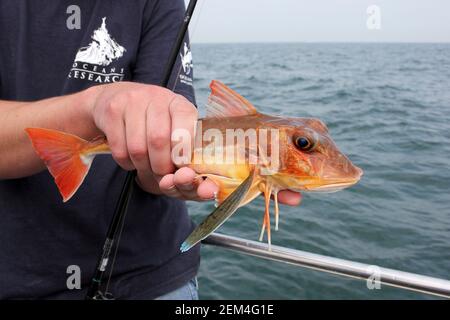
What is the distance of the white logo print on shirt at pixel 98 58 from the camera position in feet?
6.43

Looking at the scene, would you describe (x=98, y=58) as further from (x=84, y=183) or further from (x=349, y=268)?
(x=349, y=268)

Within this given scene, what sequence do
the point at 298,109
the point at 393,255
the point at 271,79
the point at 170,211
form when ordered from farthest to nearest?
the point at 271,79
the point at 298,109
the point at 393,255
the point at 170,211

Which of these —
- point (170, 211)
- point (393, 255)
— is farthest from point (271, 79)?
point (170, 211)

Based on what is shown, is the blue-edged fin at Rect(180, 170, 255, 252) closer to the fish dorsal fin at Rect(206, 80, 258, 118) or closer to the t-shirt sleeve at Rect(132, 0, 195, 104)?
the fish dorsal fin at Rect(206, 80, 258, 118)

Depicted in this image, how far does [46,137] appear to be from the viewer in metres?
1.42

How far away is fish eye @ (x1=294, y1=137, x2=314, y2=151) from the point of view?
1403 millimetres

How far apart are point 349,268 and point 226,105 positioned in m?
1.07

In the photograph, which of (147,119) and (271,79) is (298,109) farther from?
(147,119)

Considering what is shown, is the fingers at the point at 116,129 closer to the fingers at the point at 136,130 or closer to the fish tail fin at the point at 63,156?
the fingers at the point at 136,130

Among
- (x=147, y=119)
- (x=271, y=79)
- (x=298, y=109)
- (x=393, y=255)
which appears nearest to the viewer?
(x=147, y=119)

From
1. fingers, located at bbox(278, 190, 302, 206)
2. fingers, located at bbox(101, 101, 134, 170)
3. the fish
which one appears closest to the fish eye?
the fish

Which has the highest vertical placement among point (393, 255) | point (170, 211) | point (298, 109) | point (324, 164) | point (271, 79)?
point (271, 79)

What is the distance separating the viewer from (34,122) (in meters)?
1.49
